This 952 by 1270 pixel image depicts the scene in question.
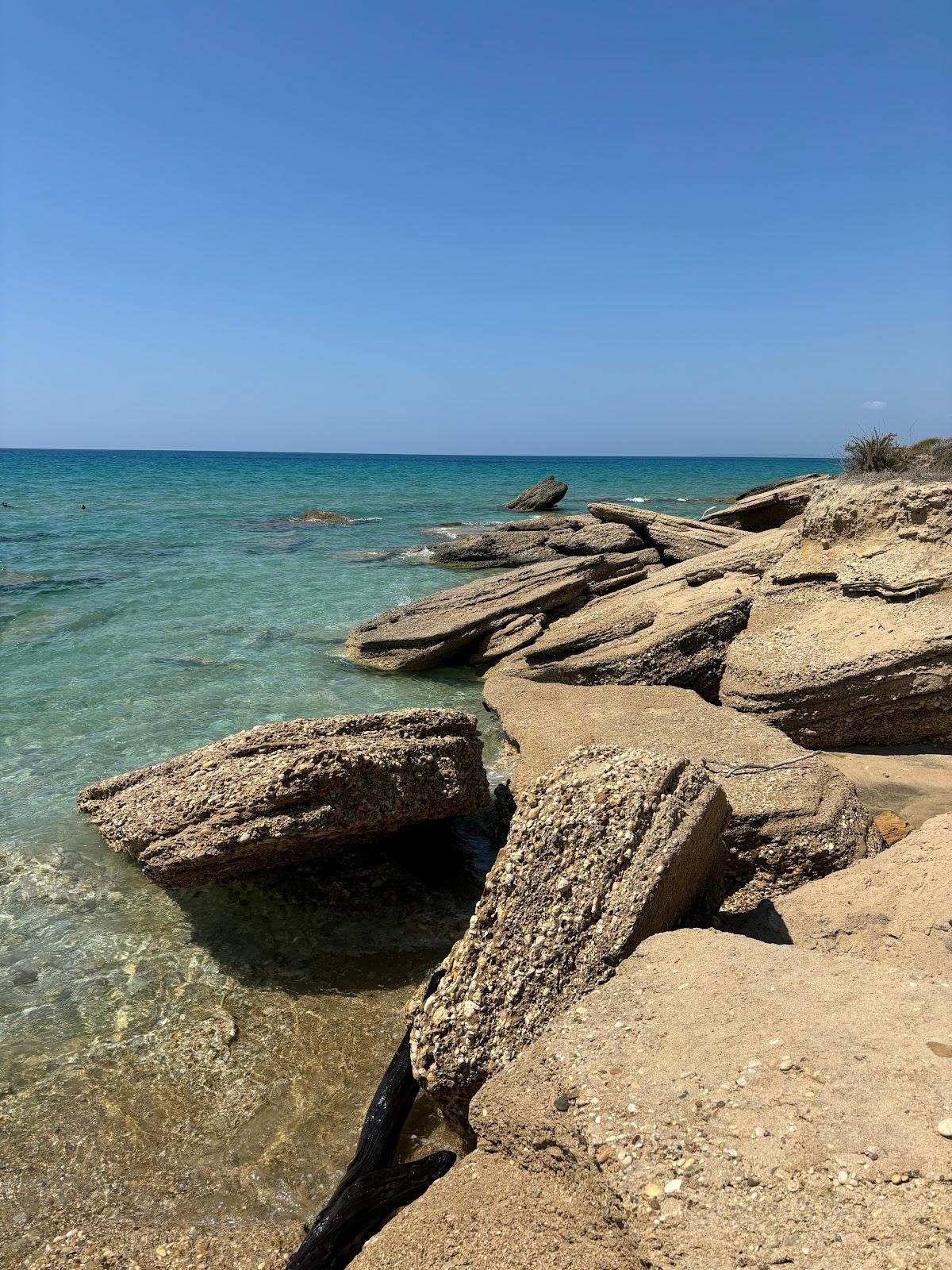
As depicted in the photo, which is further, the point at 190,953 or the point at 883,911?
the point at 190,953

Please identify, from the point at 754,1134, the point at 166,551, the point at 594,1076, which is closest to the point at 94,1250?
the point at 594,1076

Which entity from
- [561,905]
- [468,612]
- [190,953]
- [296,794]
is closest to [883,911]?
[561,905]

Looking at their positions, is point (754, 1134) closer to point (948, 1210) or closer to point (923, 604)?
point (948, 1210)

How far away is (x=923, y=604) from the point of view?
6.50m

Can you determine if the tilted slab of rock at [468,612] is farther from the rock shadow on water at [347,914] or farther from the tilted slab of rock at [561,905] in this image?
the tilted slab of rock at [561,905]

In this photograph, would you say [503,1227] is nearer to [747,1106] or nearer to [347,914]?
[747,1106]

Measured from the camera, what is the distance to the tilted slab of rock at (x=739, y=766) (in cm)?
450

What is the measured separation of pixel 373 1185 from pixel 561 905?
1.25 meters

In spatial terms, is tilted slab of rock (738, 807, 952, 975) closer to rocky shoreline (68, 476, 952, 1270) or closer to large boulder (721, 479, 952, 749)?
rocky shoreline (68, 476, 952, 1270)

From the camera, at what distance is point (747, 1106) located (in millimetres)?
2283

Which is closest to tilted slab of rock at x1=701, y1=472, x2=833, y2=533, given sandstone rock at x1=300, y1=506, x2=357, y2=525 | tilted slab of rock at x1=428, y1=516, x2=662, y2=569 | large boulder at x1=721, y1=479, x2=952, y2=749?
tilted slab of rock at x1=428, y1=516, x2=662, y2=569

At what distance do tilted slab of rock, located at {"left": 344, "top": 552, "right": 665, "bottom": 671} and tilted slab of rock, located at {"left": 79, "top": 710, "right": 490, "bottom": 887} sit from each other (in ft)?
19.4

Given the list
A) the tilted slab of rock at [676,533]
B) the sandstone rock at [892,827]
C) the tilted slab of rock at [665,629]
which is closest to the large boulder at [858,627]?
the tilted slab of rock at [665,629]

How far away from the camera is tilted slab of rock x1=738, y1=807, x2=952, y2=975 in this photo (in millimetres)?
3553
